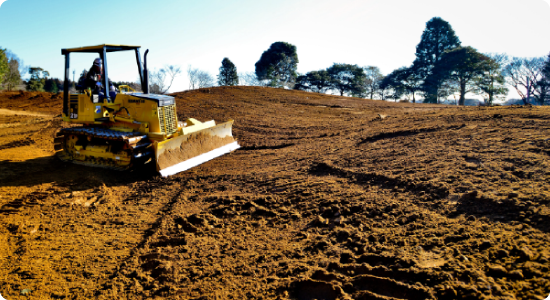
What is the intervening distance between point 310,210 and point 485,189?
2.49 meters

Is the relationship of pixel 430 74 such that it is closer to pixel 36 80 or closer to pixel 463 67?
pixel 463 67

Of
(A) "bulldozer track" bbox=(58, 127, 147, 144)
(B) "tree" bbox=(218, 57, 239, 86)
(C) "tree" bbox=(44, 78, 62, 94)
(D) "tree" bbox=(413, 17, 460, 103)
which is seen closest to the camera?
(A) "bulldozer track" bbox=(58, 127, 147, 144)

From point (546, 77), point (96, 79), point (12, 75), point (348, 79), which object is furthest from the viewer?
point (348, 79)

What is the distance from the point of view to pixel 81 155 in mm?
8000

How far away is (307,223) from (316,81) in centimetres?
3372

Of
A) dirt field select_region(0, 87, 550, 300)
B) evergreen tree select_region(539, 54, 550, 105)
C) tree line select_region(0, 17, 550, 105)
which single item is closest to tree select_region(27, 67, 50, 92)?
tree line select_region(0, 17, 550, 105)

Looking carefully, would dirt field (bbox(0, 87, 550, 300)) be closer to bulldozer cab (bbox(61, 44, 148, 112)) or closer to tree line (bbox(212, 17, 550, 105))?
bulldozer cab (bbox(61, 44, 148, 112))

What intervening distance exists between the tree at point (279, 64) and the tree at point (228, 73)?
348 centimetres

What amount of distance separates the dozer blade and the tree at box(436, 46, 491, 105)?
82.9 ft

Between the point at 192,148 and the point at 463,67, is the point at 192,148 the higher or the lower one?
the lower one

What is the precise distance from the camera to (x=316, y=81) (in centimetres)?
3694

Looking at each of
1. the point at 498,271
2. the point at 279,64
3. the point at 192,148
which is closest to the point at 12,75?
the point at 279,64

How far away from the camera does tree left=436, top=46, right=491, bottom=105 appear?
2683 cm

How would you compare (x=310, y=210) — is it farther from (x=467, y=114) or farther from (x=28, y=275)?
(x=467, y=114)
